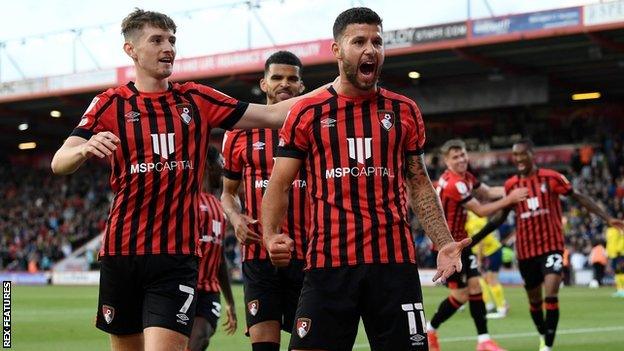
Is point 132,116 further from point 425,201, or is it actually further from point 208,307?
point 208,307

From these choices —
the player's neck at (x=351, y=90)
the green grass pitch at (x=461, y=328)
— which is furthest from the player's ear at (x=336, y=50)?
the green grass pitch at (x=461, y=328)

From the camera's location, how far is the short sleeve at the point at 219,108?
6289mm

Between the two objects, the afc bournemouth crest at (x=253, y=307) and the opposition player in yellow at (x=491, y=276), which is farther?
the opposition player in yellow at (x=491, y=276)

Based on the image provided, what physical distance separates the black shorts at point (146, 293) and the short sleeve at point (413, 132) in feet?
4.67

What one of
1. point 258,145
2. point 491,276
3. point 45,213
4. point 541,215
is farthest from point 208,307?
point 45,213

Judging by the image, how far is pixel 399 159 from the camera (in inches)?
220

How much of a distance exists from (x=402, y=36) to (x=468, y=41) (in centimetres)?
210

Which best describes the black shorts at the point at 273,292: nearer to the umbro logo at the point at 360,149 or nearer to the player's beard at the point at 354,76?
the umbro logo at the point at 360,149

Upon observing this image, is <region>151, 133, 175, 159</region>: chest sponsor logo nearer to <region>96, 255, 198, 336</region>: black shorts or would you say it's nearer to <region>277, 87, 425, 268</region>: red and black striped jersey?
<region>96, 255, 198, 336</region>: black shorts

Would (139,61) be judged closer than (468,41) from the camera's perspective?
Yes

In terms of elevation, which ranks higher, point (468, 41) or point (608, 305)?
point (468, 41)

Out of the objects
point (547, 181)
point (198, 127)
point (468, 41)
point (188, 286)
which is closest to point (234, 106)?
point (198, 127)

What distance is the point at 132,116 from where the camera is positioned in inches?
241

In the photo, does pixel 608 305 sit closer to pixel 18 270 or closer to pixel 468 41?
pixel 468 41
